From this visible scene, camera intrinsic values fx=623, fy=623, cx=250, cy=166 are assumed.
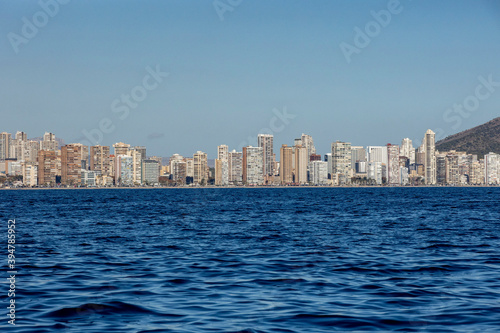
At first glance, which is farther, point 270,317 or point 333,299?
point 333,299

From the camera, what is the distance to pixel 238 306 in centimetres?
1891

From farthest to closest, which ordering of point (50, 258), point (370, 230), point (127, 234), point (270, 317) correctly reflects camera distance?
1. point (370, 230)
2. point (127, 234)
3. point (50, 258)
4. point (270, 317)

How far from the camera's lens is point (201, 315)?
1775 cm

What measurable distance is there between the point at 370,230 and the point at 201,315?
32777 millimetres

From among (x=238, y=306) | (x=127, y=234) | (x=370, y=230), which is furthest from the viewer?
(x=370, y=230)

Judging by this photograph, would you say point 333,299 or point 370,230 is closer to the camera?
point 333,299

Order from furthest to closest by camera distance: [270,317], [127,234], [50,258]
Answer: [127,234], [50,258], [270,317]

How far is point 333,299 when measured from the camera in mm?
19953

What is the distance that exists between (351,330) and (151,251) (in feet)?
63.7

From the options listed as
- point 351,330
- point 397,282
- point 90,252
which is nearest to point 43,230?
point 90,252

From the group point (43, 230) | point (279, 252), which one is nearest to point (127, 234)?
point (43, 230)

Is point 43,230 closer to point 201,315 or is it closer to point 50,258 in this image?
point 50,258

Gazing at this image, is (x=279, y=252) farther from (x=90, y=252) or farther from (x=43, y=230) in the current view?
(x=43, y=230)

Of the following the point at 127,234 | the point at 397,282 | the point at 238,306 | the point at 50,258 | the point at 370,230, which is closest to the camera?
the point at 238,306
